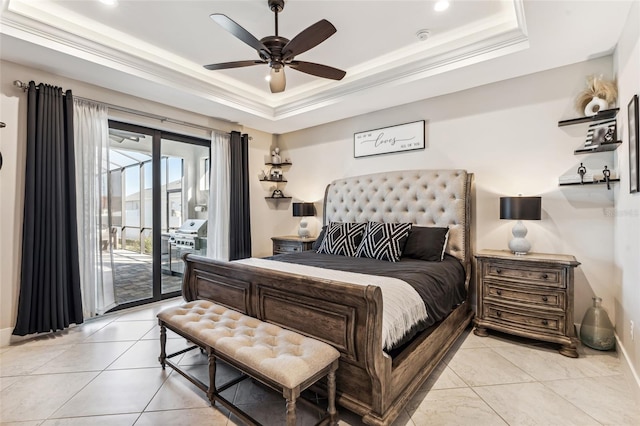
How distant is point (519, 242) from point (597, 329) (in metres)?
0.94

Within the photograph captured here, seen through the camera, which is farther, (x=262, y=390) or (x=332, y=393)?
(x=262, y=390)

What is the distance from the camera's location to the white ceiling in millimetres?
2451

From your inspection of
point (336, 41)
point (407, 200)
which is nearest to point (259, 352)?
point (407, 200)

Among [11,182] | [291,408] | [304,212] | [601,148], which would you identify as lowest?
[291,408]

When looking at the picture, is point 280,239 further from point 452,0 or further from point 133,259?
point 452,0

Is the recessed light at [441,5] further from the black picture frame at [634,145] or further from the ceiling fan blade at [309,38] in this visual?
the black picture frame at [634,145]

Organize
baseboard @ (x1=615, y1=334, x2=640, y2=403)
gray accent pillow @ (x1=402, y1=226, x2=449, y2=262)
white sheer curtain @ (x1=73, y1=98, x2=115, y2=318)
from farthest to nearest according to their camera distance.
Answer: white sheer curtain @ (x1=73, y1=98, x2=115, y2=318), gray accent pillow @ (x1=402, y1=226, x2=449, y2=262), baseboard @ (x1=615, y1=334, x2=640, y2=403)

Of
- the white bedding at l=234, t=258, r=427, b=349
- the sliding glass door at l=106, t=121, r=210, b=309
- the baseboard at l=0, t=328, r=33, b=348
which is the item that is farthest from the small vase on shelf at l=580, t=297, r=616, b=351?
the baseboard at l=0, t=328, r=33, b=348

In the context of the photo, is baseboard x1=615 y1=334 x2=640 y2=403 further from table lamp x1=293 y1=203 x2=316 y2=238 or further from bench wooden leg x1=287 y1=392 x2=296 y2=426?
table lamp x1=293 y1=203 x2=316 y2=238

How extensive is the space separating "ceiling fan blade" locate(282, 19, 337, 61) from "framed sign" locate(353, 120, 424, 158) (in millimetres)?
2118

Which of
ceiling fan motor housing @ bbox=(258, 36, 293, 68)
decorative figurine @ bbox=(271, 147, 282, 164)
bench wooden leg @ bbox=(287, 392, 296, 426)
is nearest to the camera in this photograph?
bench wooden leg @ bbox=(287, 392, 296, 426)

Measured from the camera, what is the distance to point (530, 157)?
3148 millimetres

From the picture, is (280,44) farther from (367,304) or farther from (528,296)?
(528,296)

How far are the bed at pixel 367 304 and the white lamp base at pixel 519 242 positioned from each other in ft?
1.59
